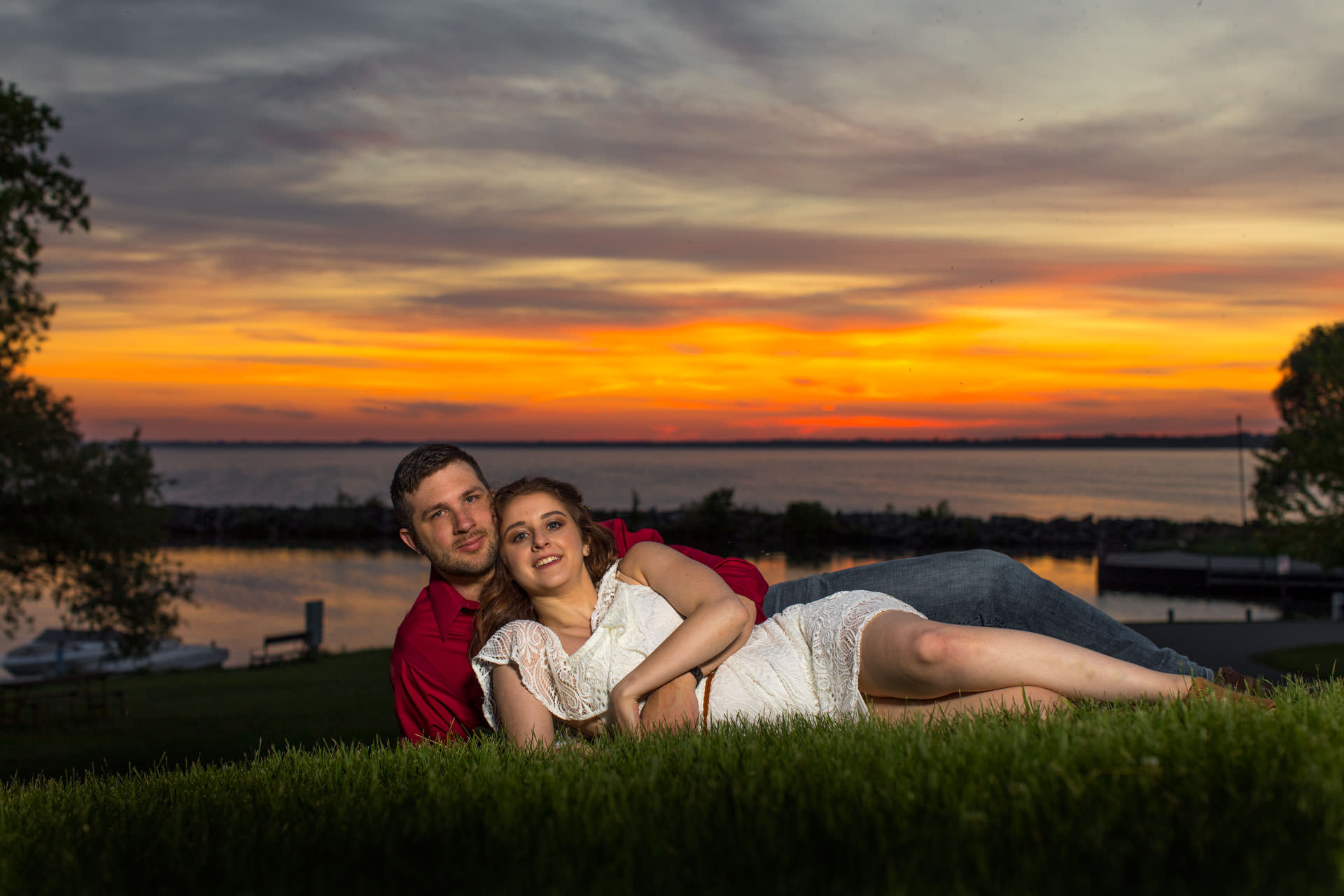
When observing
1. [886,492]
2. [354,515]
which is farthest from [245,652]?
[886,492]

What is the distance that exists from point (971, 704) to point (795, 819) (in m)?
1.85

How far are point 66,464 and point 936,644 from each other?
20.7 m

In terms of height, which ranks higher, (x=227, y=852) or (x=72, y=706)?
(x=227, y=852)

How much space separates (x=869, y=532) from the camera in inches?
3167

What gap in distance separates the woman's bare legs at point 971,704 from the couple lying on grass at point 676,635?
0.04ft

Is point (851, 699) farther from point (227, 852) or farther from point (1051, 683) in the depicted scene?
point (227, 852)

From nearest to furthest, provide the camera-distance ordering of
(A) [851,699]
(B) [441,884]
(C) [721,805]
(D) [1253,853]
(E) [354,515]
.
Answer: (D) [1253,853] < (B) [441,884] < (C) [721,805] < (A) [851,699] < (E) [354,515]

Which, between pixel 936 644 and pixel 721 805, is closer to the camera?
pixel 721 805

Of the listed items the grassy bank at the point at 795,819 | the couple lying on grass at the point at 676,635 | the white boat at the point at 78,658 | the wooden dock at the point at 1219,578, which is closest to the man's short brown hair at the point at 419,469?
the couple lying on grass at the point at 676,635

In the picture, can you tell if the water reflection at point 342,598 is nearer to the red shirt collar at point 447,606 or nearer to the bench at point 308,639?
the bench at point 308,639

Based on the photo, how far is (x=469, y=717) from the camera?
5.43m

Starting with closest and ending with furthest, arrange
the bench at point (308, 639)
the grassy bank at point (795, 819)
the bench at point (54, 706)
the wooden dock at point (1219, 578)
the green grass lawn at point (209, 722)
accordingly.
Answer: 1. the grassy bank at point (795, 819)
2. the green grass lawn at point (209, 722)
3. the bench at point (54, 706)
4. the bench at point (308, 639)
5. the wooden dock at point (1219, 578)

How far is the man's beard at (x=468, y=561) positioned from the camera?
17.3 feet

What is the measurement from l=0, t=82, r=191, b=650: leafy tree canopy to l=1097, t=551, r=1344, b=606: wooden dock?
1991 inches
